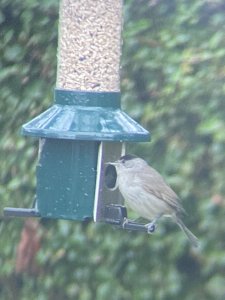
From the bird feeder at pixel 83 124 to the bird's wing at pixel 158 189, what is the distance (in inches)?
11.6

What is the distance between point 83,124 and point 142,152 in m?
1.55

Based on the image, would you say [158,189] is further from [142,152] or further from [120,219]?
[142,152]

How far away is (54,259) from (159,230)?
2.41 ft

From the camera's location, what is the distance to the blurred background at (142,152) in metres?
5.89

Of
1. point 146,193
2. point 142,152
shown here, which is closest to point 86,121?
point 146,193

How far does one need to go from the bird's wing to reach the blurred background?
441 mm

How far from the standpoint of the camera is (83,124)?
462 centimetres

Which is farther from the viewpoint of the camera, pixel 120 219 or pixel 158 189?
pixel 158 189

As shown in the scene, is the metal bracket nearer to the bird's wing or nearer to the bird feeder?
the bird feeder

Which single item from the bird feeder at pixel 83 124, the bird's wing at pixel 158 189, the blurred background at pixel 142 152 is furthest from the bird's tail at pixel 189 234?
the bird feeder at pixel 83 124

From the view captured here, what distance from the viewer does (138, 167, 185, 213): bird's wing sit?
17.4 feet

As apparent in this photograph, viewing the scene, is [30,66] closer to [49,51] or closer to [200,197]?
[49,51]

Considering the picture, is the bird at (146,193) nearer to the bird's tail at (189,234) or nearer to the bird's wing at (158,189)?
the bird's wing at (158,189)

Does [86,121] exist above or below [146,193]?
above
